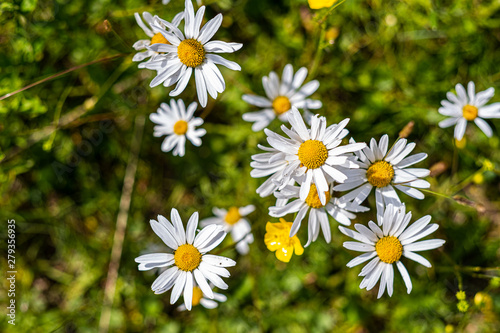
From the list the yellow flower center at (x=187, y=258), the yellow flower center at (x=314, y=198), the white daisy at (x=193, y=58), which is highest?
the white daisy at (x=193, y=58)

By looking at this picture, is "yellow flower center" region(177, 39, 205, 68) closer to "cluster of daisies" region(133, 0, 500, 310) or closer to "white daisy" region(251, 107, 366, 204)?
"cluster of daisies" region(133, 0, 500, 310)

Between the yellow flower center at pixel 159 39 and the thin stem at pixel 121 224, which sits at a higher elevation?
the yellow flower center at pixel 159 39

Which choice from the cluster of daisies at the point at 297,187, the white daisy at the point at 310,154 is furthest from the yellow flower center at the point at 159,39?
the white daisy at the point at 310,154

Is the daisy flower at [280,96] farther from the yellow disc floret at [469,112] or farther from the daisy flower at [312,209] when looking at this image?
the yellow disc floret at [469,112]

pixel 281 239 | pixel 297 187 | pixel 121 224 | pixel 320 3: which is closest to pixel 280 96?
pixel 320 3

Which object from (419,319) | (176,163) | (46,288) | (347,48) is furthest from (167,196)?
(419,319)

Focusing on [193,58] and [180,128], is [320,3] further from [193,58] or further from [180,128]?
[180,128]

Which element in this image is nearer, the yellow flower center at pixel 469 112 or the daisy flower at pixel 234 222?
the yellow flower center at pixel 469 112

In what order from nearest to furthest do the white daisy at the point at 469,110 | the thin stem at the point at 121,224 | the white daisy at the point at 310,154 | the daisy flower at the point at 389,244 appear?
the white daisy at the point at 310,154
the daisy flower at the point at 389,244
the white daisy at the point at 469,110
the thin stem at the point at 121,224
